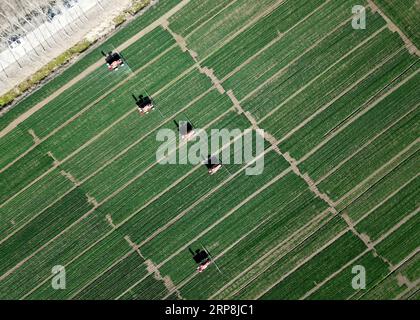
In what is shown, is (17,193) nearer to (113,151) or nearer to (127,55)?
(113,151)

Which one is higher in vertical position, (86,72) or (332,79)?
(86,72)

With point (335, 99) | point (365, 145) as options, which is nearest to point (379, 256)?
point (365, 145)

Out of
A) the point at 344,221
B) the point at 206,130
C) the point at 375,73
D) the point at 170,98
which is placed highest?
the point at 170,98

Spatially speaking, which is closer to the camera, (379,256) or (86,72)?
(86,72)

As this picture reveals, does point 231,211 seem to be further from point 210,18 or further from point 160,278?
point 210,18
